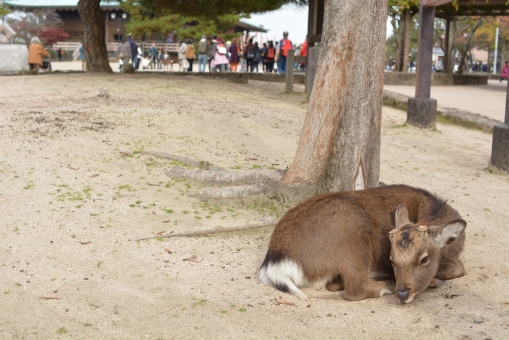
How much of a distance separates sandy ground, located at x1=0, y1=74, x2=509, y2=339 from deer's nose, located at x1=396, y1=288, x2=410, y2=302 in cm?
11

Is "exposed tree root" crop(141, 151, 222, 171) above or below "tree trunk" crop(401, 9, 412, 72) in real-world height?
below

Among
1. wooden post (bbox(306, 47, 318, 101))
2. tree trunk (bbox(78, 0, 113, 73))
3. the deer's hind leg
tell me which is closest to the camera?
the deer's hind leg

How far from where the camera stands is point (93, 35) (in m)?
16.3

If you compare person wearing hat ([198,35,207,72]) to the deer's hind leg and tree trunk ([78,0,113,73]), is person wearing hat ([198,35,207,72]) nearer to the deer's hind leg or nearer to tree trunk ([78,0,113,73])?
tree trunk ([78,0,113,73])

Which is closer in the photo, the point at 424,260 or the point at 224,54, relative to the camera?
the point at 424,260

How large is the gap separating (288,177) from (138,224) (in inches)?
58.0

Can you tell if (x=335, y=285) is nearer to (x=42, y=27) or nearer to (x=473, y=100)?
(x=473, y=100)

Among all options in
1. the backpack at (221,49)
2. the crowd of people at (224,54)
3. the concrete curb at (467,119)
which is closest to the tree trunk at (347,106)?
the concrete curb at (467,119)

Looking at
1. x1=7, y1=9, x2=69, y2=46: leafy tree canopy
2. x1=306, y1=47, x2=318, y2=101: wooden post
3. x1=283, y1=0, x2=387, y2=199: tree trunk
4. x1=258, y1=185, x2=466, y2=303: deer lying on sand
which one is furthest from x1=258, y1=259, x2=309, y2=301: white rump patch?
x1=7, y1=9, x2=69, y2=46: leafy tree canopy

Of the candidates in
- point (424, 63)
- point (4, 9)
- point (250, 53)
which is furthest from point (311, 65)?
point (4, 9)

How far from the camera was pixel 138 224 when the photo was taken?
18.6 feet

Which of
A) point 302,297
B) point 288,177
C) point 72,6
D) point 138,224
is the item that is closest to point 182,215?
point 138,224

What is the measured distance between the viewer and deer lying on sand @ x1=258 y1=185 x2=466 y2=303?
4125 mm

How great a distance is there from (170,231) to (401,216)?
2.08 meters
